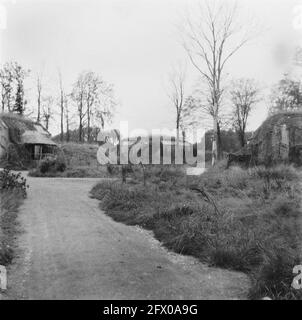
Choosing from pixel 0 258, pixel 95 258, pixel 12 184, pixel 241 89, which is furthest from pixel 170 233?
pixel 241 89

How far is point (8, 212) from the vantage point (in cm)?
923

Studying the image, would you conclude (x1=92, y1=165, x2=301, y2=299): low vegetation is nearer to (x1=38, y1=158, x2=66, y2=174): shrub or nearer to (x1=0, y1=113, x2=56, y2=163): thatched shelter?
(x1=38, y1=158, x2=66, y2=174): shrub

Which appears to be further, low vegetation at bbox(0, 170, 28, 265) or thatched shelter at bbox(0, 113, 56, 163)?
thatched shelter at bbox(0, 113, 56, 163)

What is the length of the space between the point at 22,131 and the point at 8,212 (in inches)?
1075

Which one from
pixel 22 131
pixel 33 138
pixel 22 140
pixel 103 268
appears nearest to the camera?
pixel 103 268

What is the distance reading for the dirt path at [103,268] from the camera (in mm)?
5145

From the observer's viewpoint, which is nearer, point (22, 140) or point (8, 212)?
point (8, 212)

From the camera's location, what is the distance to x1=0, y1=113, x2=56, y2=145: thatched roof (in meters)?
33.8

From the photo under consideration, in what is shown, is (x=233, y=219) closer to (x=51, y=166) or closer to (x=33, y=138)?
(x=51, y=166)

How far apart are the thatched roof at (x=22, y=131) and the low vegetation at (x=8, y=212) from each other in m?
21.8

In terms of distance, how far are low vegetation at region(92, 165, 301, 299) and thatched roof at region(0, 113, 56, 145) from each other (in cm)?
2176

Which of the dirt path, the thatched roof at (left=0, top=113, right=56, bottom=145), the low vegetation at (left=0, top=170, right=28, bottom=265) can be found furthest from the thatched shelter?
the dirt path
